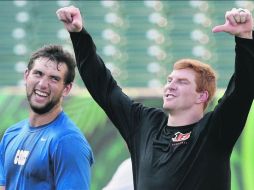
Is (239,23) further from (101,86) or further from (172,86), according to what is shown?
(101,86)

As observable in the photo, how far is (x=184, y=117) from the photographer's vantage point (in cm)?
356

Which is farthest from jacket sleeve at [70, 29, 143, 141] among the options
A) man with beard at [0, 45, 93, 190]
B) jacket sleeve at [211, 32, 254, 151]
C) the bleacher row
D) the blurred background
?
the bleacher row

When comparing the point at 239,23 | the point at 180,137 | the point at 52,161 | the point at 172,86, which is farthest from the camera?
the point at 52,161

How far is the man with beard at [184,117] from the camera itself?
3.22 metres

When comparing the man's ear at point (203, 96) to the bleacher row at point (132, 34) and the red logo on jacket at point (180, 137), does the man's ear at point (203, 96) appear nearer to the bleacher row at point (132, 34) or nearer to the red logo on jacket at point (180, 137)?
the red logo on jacket at point (180, 137)

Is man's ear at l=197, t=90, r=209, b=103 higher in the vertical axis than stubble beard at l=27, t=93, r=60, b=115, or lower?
higher

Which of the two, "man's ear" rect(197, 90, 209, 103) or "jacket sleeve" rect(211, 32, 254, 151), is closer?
"jacket sleeve" rect(211, 32, 254, 151)

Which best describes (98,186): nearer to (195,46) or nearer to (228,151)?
(228,151)

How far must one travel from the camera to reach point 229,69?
10.7 metres

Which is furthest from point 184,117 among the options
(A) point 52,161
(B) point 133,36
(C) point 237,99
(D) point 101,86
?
(B) point 133,36

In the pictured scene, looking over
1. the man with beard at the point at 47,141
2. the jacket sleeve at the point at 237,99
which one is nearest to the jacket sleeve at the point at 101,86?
the man with beard at the point at 47,141

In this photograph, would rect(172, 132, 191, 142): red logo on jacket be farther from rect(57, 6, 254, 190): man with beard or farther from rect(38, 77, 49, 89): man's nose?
rect(38, 77, 49, 89): man's nose

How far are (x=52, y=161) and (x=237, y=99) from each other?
111 cm

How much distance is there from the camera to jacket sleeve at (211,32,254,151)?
3180 mm
